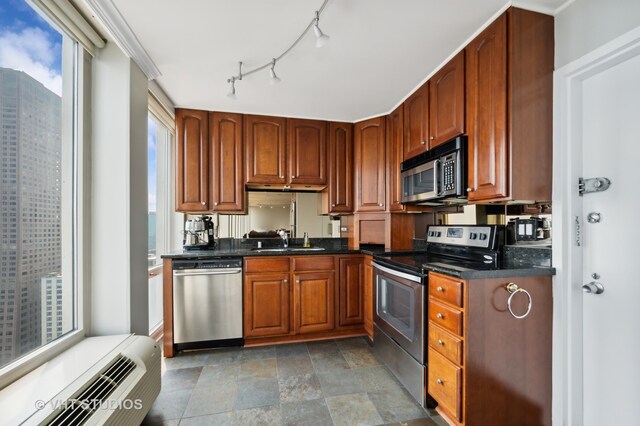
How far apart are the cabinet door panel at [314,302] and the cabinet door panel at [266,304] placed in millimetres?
110

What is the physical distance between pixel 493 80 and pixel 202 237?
2.84 meters

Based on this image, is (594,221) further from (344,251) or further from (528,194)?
(344,251)

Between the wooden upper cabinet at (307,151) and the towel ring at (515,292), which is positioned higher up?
the wooden upper cabinet at (307,151)

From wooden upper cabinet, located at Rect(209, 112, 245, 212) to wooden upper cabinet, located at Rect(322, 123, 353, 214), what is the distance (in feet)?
3.23

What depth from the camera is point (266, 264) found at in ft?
8.54

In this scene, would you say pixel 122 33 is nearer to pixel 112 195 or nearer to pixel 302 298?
pixel 112 195

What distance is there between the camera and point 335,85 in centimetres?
227

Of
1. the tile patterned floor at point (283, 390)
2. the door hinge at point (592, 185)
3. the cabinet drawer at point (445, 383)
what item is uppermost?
the door hinge at point (592, 185)

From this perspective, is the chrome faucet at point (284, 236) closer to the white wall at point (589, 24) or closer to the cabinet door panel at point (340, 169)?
the cabinet door panel at point (340, 169)

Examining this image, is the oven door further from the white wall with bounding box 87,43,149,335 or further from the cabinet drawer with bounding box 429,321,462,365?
the white wall with bounding box 87,43,149,335

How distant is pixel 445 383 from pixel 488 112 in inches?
63.1

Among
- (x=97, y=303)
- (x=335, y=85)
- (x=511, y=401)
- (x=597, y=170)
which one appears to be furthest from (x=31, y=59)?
(x=511, y=401)

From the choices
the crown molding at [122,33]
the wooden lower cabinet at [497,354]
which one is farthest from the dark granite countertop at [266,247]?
the crown molding at [122,33]

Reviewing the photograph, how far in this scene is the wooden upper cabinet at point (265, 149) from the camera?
2842 mm
